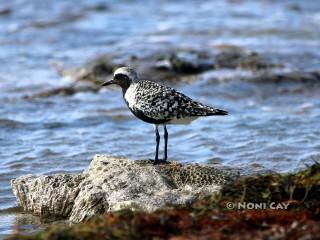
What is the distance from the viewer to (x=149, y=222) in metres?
4.99

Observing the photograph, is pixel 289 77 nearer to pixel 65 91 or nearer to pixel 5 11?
pixel 65 91

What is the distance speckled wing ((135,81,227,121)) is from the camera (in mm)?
7270

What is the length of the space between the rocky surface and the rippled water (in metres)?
0.23

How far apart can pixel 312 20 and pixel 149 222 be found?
1422 cm

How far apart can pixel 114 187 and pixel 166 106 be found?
103 centimetres

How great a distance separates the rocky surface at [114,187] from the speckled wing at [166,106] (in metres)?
0.46

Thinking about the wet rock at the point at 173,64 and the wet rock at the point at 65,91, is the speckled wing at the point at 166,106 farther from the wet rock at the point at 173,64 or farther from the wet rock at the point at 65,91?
the wet rock at the point at 173,64

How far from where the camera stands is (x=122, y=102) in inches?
484

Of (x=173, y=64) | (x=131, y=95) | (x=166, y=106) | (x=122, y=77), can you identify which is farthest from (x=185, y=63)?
(x=166, y=106)

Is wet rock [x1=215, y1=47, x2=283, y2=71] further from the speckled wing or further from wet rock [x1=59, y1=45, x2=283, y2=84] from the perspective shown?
the speckled wing

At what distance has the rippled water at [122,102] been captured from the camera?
9438 mm

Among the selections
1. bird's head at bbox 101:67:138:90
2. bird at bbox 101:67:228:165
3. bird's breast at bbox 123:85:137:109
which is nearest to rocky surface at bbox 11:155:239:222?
bird at bbox 101:67:228:165

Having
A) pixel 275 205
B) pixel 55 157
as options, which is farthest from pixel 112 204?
pixel 55 157

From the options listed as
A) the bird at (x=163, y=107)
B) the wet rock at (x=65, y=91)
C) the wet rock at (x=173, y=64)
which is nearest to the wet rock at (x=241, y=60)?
the wet rock at (x=173, y=64)
